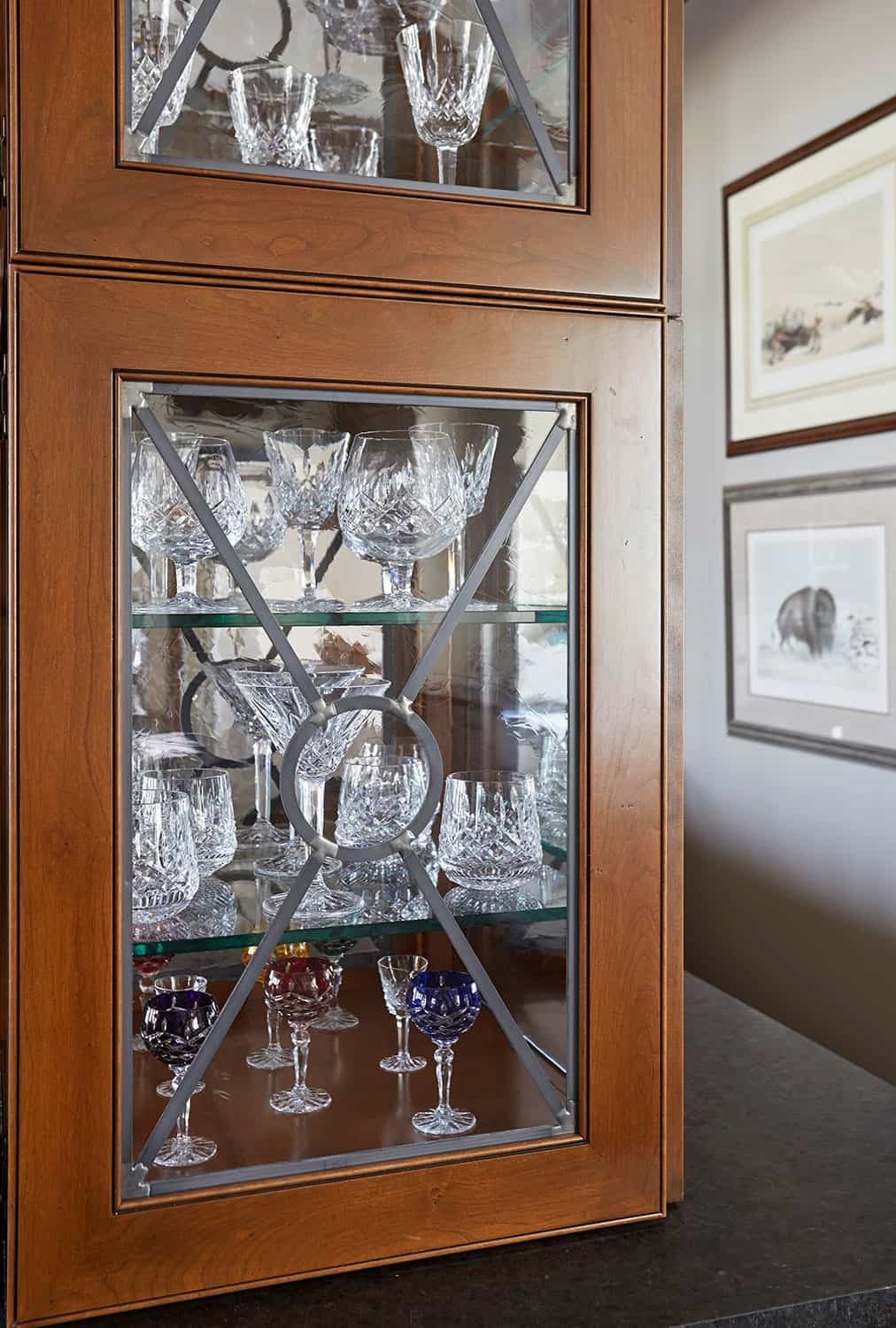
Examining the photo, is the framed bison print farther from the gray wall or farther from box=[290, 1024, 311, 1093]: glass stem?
box=[290, 1024, 311, 1093]: glass stem

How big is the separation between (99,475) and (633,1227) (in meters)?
0.67

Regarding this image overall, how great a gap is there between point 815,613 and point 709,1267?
75.3 inches

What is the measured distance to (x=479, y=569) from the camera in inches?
34.1

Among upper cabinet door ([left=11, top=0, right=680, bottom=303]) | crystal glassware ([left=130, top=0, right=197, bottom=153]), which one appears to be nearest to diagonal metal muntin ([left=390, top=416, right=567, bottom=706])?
upper cabinet door ([left=11, top=0, right=680, bottom=303])

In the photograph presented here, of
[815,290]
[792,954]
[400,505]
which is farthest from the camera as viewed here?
[792,954]

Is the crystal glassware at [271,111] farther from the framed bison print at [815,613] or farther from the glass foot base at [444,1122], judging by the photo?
the framed bison print at [815,613]

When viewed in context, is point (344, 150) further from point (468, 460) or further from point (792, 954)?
point (792, 954)

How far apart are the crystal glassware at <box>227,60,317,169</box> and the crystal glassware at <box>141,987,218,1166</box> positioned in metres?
0.57

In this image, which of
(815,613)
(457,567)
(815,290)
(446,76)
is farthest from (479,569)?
(815,290)

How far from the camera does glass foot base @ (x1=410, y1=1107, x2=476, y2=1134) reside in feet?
2.87

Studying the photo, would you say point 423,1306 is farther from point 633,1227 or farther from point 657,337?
point 657,337

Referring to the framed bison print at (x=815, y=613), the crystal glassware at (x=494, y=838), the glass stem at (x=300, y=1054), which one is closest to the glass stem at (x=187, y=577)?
the crystal glassware at (x=494, y=838)

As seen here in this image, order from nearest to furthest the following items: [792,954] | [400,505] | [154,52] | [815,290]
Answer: [154,52] < [400,505] < [815,290] < [792,954]

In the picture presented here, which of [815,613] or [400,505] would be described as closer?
[400,505]
